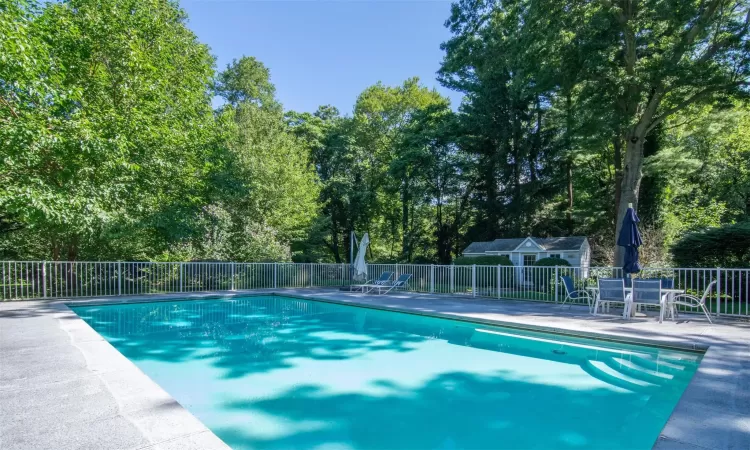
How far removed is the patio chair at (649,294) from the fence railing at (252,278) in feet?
9.55

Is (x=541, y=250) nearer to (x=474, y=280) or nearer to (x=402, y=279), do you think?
(x=474, y=280)

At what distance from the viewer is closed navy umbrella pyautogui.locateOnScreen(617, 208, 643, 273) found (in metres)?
8.66

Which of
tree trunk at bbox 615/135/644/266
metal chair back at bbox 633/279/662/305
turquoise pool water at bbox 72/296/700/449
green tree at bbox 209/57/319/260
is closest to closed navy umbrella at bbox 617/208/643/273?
metal chair back at bbox 633/279/662/305

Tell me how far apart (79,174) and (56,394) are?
33.4 feet

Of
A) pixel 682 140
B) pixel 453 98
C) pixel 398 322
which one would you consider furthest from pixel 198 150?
pixel 682 140

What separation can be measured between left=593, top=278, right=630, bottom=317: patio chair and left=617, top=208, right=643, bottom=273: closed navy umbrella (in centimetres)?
55

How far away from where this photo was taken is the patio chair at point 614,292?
27.2 feet

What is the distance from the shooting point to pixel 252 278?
16188mm

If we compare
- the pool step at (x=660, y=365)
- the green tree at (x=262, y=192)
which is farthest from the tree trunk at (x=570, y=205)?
the pool step at (x=660, y=365)

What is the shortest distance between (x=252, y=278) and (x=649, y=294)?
530 inches

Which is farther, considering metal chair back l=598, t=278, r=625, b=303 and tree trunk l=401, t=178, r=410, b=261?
tree trunk l=401, t=178, r=410, b=261

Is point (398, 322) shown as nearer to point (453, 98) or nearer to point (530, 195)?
point (530, 195)

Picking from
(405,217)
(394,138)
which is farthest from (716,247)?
(394,138)

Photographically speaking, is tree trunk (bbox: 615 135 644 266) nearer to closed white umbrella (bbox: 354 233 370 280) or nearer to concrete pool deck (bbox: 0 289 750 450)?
concrete pool deck (bbox: 0 289 750 450)
